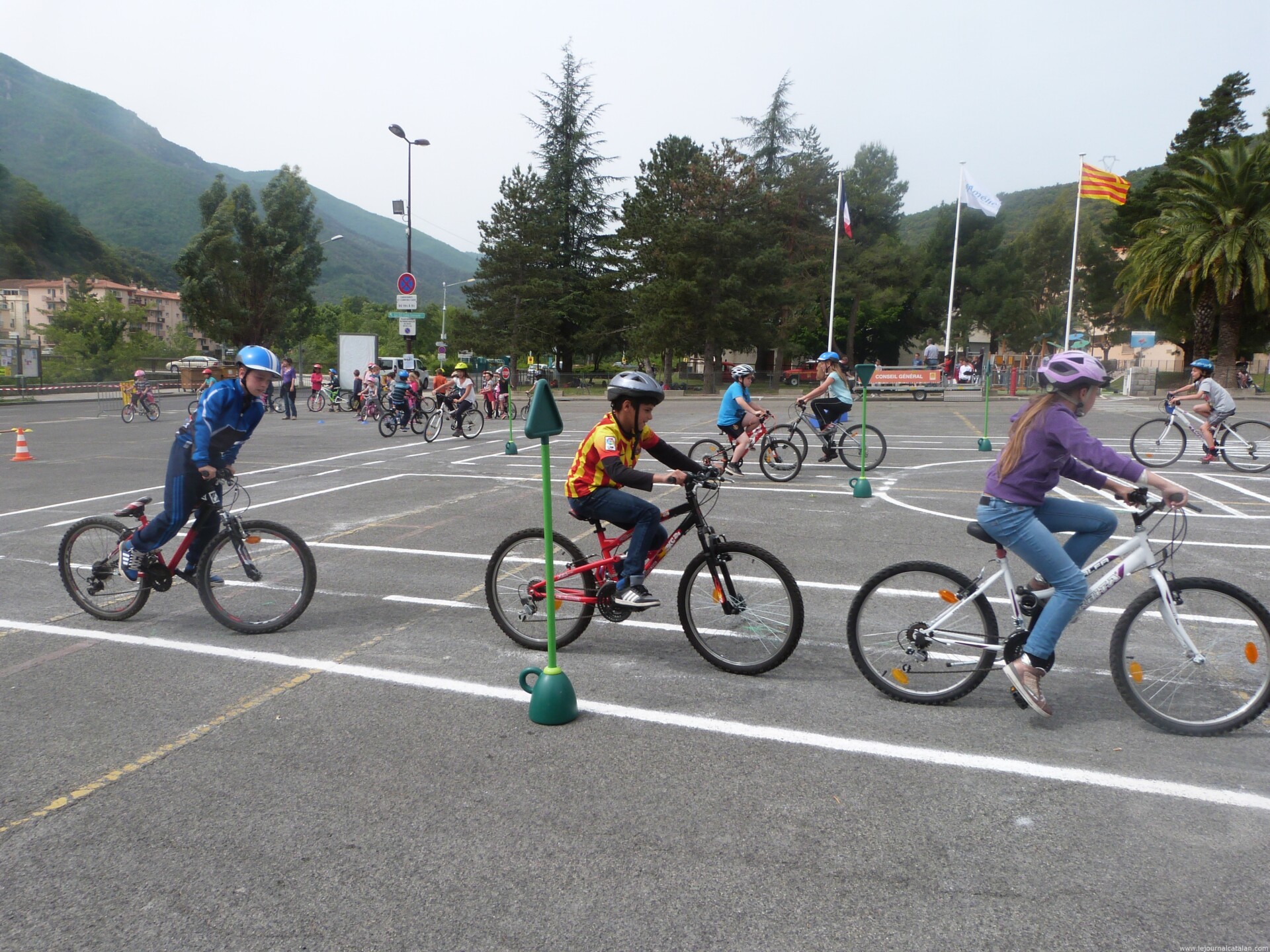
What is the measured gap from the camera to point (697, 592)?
5.32 meters

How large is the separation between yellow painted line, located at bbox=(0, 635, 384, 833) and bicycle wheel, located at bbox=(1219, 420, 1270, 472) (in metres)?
13.9

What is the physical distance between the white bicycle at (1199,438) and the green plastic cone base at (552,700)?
38.7 ft

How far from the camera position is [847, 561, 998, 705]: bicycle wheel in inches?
181

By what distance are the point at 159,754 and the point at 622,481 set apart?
8.71ft

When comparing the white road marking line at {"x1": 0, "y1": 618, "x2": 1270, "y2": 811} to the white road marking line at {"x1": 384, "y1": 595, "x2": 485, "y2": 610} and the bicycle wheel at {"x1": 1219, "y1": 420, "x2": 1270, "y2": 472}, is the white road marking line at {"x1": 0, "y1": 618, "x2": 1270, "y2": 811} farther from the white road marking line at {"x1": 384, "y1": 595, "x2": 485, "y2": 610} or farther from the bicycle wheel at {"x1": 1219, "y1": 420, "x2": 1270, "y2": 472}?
the bicycle wheel at {"x1": 1219, "y1": 420, "x2": 1270, "y2": 472}

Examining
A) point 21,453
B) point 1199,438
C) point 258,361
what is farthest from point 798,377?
point 258,361

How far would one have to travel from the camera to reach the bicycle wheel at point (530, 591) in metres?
5.51

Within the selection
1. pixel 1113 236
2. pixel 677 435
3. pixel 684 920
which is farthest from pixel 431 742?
pixel 1113 236

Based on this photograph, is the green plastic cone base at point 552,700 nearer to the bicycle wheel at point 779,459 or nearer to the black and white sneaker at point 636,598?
the black and white sneaker at point 636,598

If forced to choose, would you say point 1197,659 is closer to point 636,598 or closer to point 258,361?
point 636,598

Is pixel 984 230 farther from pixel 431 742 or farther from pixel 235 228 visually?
pixel 431 742

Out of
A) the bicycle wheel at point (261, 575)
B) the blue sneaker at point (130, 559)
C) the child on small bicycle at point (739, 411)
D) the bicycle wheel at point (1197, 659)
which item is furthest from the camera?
the child on small bicycle at point (739, 411)

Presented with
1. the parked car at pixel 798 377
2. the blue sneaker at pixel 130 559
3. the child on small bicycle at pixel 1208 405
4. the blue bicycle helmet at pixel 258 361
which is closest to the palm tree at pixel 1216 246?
the child on small bicycle at pixel 1208 405

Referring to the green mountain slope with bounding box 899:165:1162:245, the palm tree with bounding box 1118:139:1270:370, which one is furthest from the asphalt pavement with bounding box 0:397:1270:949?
the green mountain slope with bounding box 899:165:1162:245
